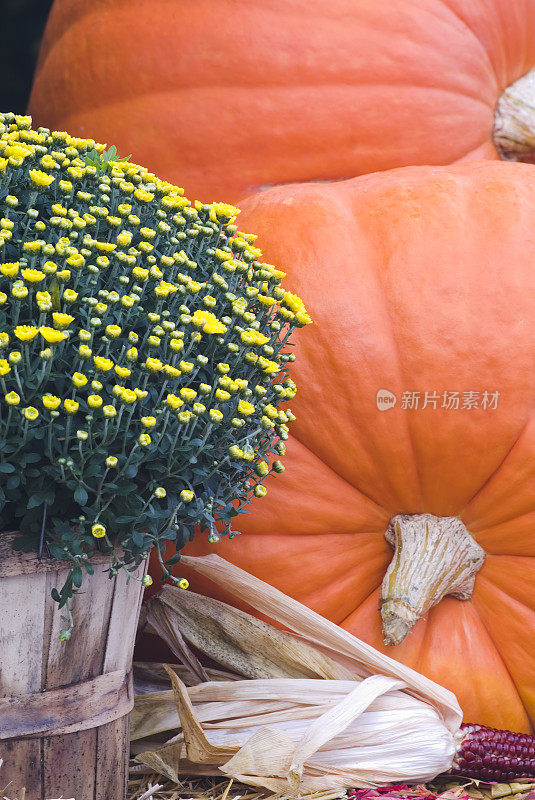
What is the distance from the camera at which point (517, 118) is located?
189 cm

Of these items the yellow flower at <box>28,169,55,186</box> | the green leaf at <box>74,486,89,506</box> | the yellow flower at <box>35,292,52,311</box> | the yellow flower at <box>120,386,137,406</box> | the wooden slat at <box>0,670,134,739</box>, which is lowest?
the wooden slat at <box>0,670,134,739</box>

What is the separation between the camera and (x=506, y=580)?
4.80ft

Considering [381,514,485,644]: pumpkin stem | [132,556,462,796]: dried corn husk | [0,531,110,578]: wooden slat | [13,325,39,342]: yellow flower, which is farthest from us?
[381,514,485,644]: pumpkin stem

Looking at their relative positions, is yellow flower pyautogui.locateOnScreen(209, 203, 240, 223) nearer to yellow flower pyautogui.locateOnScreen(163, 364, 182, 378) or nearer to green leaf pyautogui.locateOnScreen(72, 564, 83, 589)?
yellow flower pyautogui.locateOnScreen(163, 364, 182, 378)

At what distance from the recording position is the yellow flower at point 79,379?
2.94ft

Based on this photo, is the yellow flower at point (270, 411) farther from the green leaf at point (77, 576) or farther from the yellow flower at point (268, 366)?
the green leaf at point (77, 576)

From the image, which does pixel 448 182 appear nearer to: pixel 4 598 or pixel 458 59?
pixel 458 59

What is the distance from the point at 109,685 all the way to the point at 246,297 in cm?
56

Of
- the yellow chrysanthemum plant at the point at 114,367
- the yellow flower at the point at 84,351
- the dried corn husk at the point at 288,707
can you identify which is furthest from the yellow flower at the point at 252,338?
the dried corn husk at the point at 288,707

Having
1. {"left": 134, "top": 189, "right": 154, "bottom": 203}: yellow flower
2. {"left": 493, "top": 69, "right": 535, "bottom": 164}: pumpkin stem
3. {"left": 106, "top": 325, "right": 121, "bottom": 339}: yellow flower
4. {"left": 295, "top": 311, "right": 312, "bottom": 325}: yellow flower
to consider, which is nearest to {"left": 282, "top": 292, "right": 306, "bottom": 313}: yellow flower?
{"left": 295, "top": 311, "right": 312, "bottom": 325}: yellow flower

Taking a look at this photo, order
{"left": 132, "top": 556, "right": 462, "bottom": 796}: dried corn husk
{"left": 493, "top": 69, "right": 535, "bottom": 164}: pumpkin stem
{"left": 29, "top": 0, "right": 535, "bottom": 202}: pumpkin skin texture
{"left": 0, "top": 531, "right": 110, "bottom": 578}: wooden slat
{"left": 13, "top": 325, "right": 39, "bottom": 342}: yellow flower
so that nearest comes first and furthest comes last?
{"left": 13, "top": 325, "right": 39, "bottom": 342}: yellow flower → {"left": 0, "top": 531, "right": 110, "bottom": 578}: wooden slat → {"left": 132, "top": 556, "right": 462, "bottom": 796}: dried corn husk → {"left": 29, "top": 0, "right": 535, "bottom": 202}: pumpkin skin texture → {"left": 493, "top": 69, "right": 535, "bottom": 164}: pumpkin stem

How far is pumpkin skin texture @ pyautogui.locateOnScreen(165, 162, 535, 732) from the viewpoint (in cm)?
139

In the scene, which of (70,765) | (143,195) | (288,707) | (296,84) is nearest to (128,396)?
(143,195)

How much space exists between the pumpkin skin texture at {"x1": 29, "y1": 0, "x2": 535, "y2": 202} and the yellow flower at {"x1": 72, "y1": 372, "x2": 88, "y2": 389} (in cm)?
101
